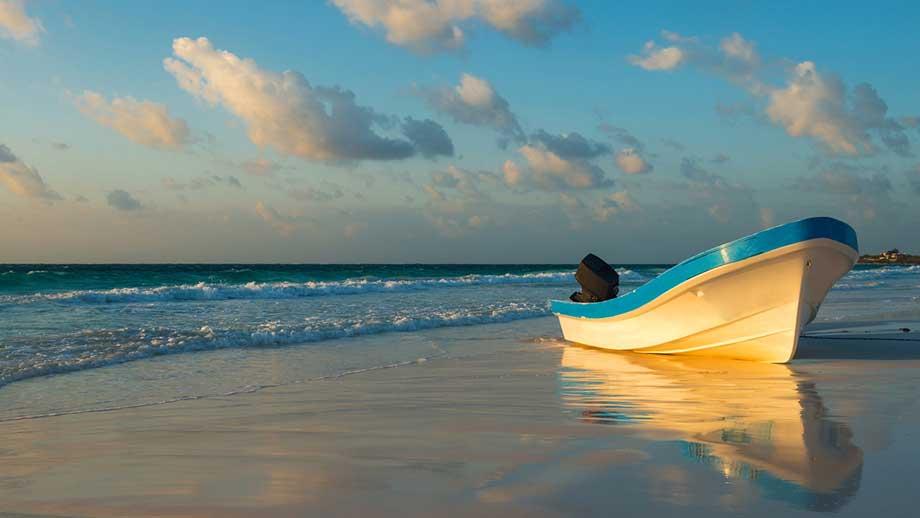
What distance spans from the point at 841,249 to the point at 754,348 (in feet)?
5.25

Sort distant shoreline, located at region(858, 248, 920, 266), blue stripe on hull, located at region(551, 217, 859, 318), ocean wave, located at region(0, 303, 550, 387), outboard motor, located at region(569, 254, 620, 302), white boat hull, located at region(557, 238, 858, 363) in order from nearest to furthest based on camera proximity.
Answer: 1. blue stripe on hull, located at region(551, 217, 859, 318)
2. white boat hull, located at region(557, 238, 858, 363)
3. ocean wave, located at region(0, 303, 550, 387)
4. outboard motor, located at region(569, 254, 620, 302)
5. distant shoreline, located at region(858, 248, 920, 266)

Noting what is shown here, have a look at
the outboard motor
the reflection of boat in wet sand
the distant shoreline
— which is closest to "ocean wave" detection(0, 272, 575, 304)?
the outboard motor

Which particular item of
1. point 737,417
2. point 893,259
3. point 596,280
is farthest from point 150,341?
point 893,259

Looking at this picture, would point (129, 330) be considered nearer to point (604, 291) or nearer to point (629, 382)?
point (604, 291)

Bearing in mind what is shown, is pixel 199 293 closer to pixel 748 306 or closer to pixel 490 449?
pixel 748 306

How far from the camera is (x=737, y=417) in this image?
18.5 ft

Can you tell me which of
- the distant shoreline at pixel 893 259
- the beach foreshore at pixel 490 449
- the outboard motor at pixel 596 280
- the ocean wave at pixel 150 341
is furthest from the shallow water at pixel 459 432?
the distant shoreline at pixel 893 259

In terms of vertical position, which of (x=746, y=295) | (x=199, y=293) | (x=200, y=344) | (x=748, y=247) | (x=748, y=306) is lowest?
(x=200, y=344)

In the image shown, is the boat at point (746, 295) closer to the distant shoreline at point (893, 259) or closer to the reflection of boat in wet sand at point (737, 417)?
the reflection of boat in wet sand at point (737, 417)

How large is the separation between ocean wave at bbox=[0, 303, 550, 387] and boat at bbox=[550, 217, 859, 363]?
5.42 metres

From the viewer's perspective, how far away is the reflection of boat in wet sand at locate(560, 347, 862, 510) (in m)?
3.88

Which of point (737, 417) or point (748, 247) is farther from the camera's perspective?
point (748, 247)

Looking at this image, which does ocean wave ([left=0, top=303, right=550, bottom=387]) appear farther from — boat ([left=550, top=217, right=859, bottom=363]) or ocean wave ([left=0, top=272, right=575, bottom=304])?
ocean wave ([left=0, top=272, right=575, bottom=304])

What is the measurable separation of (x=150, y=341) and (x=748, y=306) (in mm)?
8414
